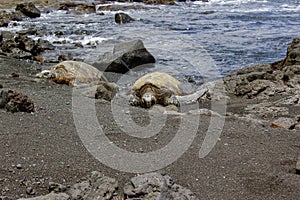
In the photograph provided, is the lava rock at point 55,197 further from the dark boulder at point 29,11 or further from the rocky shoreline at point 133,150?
the dark boulder at point 29,11

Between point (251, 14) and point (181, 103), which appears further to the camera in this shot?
point (251, 14)

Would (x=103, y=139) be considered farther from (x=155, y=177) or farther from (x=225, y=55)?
(x=225, y=55)

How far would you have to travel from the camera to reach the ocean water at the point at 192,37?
34.1 feet

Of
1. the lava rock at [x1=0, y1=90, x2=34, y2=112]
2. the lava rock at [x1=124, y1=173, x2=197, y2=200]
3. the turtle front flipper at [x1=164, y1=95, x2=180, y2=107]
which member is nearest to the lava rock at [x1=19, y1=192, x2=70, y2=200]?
the lava rock at [x1=124, y1=173, x2=197, y2=200]

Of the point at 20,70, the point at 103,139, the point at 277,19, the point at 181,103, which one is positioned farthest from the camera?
the point at 277,19

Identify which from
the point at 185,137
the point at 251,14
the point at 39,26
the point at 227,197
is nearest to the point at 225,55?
the point at 185,137

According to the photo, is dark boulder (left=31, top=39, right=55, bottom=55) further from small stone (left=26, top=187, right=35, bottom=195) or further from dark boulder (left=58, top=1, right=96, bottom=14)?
dark boulder (left=58, top=1, right=96, bottom=14)

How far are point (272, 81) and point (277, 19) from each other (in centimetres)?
1270

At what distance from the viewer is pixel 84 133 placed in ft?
12.6

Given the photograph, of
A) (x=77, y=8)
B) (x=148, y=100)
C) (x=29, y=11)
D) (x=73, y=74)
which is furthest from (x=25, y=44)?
(x=77, y=8)

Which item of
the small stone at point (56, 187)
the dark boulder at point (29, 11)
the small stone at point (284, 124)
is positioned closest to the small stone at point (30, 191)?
the small stone at point (56, 187)

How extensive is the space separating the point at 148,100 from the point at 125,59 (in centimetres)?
386

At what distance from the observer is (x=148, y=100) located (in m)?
6.08

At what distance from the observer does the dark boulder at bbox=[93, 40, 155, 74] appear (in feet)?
30.6
